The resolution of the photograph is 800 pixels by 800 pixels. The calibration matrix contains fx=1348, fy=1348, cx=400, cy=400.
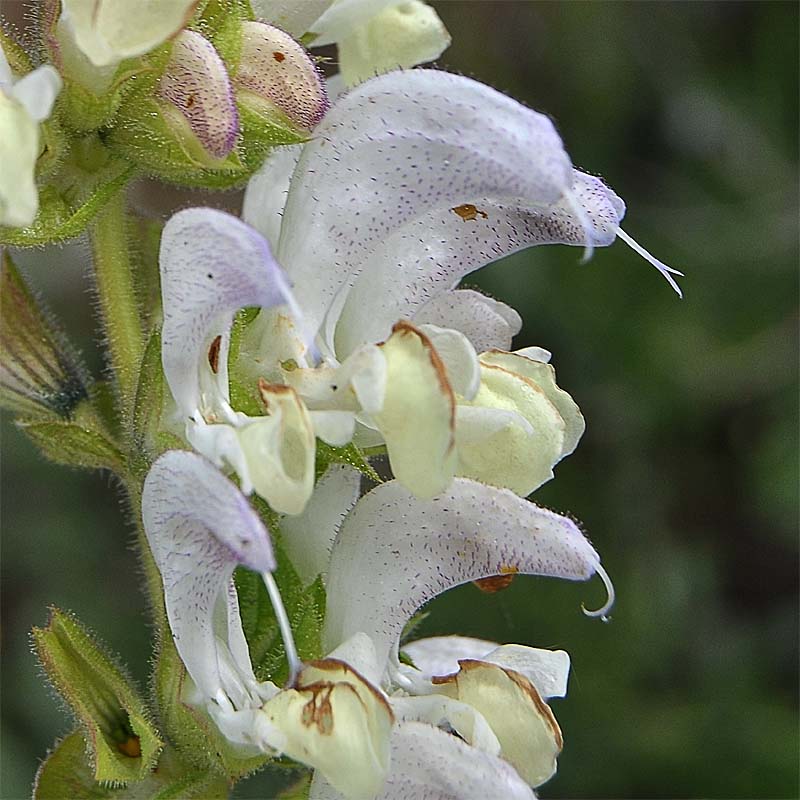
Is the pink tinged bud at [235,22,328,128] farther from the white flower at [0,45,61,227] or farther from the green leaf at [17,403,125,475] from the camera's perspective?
the green leaf at [17,403,125,475]

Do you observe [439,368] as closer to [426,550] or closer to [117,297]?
[426,550]

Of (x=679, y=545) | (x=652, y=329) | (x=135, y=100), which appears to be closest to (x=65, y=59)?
(x=135, y=100)

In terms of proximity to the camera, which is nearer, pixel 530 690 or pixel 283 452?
pixel 283 452

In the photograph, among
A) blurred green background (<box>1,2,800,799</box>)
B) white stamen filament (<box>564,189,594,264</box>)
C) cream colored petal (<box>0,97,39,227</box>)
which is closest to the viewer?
cream colored petal (<box>0,97,39,227</box>)

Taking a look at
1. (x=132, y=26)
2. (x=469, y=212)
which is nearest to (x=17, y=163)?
(x=132, y=26)

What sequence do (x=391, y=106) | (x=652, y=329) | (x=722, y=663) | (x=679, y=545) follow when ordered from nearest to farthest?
(x=391, y=106) → (x=722, y=663) → (x=652, y=329) → (x=679, y=545)

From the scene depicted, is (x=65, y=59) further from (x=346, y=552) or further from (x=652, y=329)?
(x=652, y=329)

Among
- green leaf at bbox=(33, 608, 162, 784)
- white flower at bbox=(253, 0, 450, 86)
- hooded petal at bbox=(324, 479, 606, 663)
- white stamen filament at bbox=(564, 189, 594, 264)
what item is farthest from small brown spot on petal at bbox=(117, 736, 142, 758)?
white flower at bbox=(253, 0, 450, 86)
